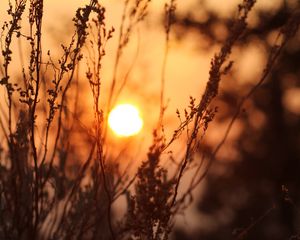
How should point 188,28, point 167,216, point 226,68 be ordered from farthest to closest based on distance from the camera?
point 188,28 → point 226,68 → point 167,216

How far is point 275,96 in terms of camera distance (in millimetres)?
21141

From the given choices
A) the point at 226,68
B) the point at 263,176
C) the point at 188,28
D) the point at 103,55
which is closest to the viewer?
the point at 103,55

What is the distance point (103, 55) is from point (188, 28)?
1485 centimetres

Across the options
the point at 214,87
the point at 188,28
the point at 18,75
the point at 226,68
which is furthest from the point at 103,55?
the point at 188,28

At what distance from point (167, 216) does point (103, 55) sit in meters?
1.08

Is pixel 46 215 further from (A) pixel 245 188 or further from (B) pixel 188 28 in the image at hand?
(A) pixel 245 188

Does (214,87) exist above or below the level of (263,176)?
below

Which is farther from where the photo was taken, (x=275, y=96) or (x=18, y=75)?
(x=275, y=96)

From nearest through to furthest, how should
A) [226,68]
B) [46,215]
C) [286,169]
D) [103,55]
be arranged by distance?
[103,55], [226,68], [46,215], [286,169]

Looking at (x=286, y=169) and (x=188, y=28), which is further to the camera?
(x=286, y=169)

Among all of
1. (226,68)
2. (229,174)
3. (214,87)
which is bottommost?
(214,87)

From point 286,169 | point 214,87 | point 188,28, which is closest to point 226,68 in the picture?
point 214,87

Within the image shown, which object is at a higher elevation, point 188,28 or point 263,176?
point 188,28

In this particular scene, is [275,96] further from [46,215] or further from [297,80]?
[46,215]
